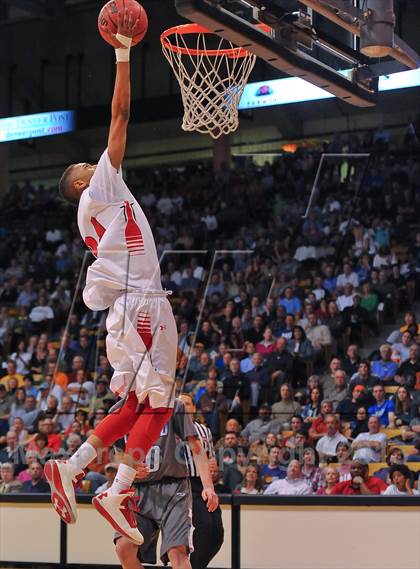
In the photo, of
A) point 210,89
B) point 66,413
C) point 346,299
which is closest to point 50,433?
point 66,413

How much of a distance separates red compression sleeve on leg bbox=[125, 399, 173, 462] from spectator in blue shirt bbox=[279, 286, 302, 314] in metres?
9.97

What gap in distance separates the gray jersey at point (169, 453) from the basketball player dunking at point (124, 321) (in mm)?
1577

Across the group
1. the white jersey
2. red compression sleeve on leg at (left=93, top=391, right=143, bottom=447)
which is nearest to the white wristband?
the white jersey

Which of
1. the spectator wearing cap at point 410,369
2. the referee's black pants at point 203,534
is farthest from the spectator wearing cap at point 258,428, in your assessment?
the referee's black pants at point 203,534

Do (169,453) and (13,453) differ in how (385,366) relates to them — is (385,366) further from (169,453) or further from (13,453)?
(169,453)

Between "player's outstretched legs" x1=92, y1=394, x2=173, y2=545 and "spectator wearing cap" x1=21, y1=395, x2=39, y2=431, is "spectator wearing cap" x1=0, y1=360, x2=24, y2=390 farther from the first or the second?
"player's outstretched legs" x1=92, y1=394, x2=173, y2=545

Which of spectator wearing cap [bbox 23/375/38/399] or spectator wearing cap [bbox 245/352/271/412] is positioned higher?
spectator wearing cap [bbox 23/375/38/399]

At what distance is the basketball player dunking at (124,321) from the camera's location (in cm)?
525

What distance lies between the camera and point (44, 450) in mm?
12453

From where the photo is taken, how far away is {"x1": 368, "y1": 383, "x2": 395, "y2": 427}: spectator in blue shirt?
1202cm

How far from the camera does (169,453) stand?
7.00 metres

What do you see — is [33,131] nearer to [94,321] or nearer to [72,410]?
[94,321]

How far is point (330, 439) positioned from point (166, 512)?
192 inches

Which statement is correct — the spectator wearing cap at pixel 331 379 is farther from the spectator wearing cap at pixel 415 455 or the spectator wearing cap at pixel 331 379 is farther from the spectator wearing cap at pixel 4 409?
the spectator wearing cap at pixel 4 409
